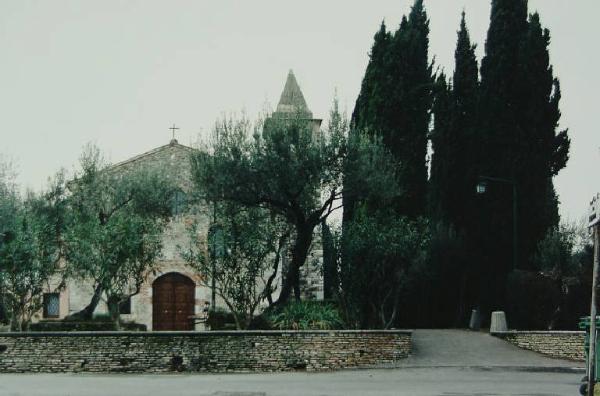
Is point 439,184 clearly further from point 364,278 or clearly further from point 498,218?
point 364,278

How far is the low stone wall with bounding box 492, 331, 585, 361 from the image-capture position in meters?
23.5

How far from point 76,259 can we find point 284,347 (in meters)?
9.18

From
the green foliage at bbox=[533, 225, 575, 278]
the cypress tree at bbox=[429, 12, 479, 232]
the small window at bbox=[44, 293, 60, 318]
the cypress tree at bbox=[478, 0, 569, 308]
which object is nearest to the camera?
the green foliage at bbox=[533, 225, 575, 278]

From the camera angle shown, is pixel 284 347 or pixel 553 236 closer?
pixel 284 347

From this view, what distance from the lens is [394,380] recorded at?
58.4 ft

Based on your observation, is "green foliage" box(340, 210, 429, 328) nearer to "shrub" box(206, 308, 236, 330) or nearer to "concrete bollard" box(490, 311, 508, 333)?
"concrete bollard" box(490, 311, 508, 333)

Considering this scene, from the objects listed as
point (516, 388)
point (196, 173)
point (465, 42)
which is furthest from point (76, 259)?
point (465, 42)

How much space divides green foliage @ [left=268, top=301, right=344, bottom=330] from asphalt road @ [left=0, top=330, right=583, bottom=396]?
2691mm

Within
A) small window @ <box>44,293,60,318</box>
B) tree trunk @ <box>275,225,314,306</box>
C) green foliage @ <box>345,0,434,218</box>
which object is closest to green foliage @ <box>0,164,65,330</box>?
tree trunk @ <box>275,225,314,306</box>

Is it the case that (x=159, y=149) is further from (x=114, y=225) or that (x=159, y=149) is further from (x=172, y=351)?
(x=172, y=351)

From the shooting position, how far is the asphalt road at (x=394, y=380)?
607 inches

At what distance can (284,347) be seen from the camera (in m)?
21.2

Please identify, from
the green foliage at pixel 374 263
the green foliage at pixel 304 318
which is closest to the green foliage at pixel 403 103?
the green foliage at pixel 374 263

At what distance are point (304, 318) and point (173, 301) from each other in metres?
13.4
